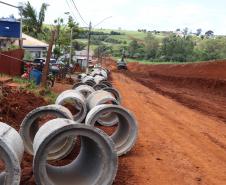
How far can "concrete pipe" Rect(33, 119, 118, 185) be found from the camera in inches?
341

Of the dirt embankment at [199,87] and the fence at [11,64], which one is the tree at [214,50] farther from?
the fence at [11,64]

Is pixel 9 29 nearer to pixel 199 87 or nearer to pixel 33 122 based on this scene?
pixel 199 87

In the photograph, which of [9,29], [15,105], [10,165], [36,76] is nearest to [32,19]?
[9,29]

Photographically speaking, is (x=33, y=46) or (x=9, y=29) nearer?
(x=9, y=29)

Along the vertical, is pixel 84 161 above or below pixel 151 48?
above

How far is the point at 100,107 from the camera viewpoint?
42.2 feet

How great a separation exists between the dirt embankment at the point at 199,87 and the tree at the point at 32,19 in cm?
1500

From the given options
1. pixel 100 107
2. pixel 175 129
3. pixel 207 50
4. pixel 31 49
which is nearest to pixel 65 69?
pixel 31 49

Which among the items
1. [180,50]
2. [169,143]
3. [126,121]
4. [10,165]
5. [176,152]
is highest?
[10,165]

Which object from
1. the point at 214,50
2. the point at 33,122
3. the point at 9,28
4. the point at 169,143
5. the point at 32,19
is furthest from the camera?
the point at 214,50

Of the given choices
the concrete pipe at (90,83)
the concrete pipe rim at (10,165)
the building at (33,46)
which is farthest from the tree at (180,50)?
the concrete pipe rim at (10,165)

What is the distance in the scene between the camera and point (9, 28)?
35812mm

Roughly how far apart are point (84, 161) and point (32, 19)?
52827 mm

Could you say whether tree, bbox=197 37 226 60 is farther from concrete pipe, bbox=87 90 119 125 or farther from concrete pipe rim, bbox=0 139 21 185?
concrete pipe rim, bbox=0 139 21 185
